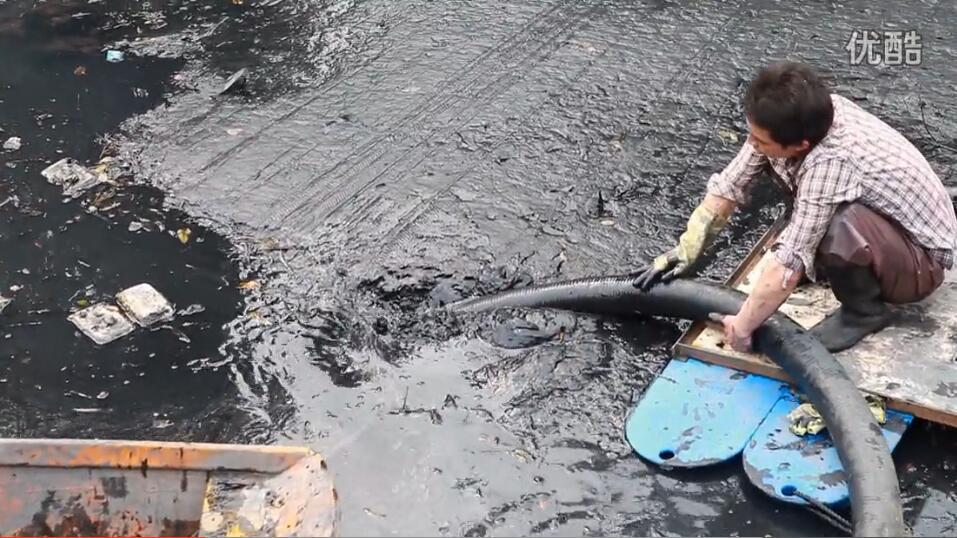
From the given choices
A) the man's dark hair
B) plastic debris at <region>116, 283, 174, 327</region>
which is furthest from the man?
plastic debris at <region>116, 283, 174, 327</region>

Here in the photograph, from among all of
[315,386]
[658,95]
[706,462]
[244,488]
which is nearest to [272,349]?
[315,386]

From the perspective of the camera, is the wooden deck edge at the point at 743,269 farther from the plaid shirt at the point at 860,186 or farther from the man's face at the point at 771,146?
the man's face at the point at 771,146

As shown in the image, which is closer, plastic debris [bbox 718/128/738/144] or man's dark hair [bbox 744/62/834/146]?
man's dark hair [bbox 744/62/834/146]

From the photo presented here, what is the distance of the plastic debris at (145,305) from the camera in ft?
13.1

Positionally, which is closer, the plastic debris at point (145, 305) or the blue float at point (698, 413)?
the blue float at point (698, 413)

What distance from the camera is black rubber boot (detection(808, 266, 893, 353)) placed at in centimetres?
320

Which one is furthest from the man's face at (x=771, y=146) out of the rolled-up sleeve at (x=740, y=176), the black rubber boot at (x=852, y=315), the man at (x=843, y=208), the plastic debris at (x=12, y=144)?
the plastic debris at (x=12, y=144)

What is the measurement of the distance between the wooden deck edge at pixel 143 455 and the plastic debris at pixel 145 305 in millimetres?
1249

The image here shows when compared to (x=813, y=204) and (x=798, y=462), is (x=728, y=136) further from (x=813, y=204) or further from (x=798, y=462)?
(x=798, y=462)

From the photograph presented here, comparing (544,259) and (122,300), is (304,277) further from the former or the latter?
(544,259)

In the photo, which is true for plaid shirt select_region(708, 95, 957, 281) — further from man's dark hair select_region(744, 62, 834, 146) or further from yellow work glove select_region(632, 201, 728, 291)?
yellow work glove select_region(632, 201, 728, 291)

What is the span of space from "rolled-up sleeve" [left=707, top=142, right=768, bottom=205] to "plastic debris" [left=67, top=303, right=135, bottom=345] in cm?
253

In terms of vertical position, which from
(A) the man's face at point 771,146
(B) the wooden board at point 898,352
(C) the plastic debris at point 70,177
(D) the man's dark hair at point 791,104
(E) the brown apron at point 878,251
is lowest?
(C) the plastic debris at point 70,177

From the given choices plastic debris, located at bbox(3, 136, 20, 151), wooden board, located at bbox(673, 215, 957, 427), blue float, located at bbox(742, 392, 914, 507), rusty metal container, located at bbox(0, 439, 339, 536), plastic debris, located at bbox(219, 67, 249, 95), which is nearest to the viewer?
rusty metal container, located at bbox(0, 439, 339, 536)
